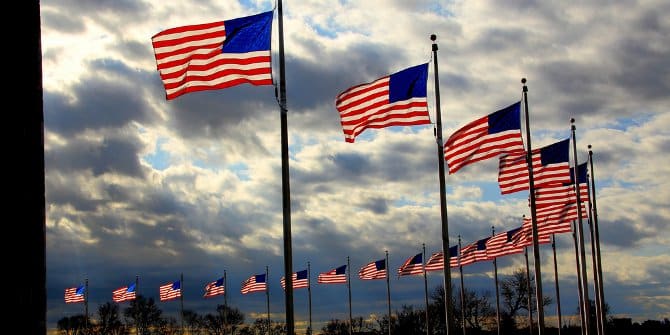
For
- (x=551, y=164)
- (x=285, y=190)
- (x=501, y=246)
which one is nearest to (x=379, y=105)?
(x=285, y=190)

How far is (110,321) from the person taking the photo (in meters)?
127

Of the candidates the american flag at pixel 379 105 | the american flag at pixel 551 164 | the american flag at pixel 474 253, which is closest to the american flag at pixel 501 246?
the american flag at pixel 474 253

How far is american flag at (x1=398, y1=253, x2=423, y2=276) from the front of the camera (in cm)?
6412

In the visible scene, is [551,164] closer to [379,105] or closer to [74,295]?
[379,105]

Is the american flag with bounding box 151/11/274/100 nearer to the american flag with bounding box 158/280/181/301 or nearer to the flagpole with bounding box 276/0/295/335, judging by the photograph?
the flagpole with bounding box 276/0/295/335

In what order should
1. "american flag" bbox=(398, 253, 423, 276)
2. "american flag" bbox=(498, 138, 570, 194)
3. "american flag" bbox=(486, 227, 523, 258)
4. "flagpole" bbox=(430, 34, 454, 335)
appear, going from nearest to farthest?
1. "flagpole" bbox=(430, 34, 454, 335)
2. "american flag" bbox=(498, 138, 570, 194)
3. "american flag" bbox=(486, 227, 523, 258)
4. "american flag" bbox=(398, 253, 423, 276)

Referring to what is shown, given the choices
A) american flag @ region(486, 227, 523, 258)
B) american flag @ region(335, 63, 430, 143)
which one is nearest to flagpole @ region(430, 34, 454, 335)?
american flag @ region(335, 63, 430, 143)

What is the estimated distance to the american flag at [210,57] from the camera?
21406 mm

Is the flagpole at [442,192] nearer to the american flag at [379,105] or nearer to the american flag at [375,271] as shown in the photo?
the american flag at [379,105]

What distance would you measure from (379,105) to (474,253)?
3250 cm

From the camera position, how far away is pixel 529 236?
46.2m

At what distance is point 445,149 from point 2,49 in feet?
60.4

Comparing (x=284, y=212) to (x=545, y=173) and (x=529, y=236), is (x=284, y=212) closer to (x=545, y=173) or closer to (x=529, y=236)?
(x=545, y=173)

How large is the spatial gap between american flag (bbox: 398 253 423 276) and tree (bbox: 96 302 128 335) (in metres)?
73.5
